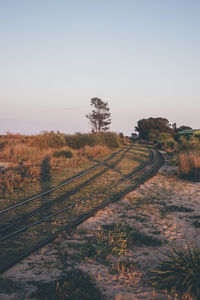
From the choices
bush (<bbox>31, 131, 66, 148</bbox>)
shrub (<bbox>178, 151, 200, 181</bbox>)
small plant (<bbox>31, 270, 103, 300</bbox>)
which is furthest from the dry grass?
shrub (<bbox>178, 151, 200, 181</bbox>)

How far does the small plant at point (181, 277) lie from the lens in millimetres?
3025

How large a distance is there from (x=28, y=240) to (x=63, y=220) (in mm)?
1238

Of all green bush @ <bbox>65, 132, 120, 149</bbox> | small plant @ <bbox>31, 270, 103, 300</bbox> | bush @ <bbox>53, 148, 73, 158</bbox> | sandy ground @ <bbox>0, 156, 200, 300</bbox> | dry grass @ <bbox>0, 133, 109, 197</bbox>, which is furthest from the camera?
green bush @ <bbox>65, 132, 120, 149</bbox>

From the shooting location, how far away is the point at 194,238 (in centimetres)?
484

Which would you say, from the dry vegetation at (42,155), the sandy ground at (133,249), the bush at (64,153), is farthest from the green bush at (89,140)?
the sandy ground at (133,249)

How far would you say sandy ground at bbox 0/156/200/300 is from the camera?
3.25 metres

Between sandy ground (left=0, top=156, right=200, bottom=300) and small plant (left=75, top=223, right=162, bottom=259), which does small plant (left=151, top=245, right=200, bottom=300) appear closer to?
sandy ground (left=0, top=156, right=200, bottom=300)

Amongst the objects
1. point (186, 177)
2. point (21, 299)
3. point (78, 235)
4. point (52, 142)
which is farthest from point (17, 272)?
point (52, 142)

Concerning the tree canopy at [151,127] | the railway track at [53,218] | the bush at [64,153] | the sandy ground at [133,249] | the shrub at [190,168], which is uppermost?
the tree canopy at [151,127]

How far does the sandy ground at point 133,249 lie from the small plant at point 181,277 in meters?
0.19

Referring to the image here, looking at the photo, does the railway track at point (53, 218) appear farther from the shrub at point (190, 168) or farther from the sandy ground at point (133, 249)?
the shrub at point (190, 168)

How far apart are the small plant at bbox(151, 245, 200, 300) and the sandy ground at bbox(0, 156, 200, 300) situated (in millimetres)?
189

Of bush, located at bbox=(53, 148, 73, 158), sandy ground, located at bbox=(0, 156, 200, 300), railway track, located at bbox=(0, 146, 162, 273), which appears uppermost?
bush, located at bbox=(53, 148, 73, 158)

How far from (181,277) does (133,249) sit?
4.40 ft
